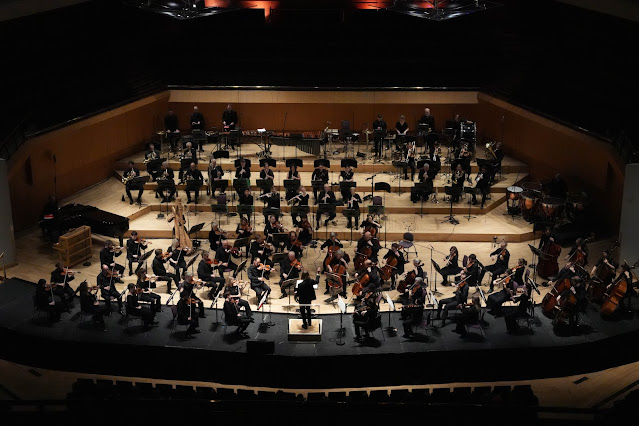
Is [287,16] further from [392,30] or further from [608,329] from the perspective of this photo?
[608,329]

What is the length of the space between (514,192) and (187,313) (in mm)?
7806

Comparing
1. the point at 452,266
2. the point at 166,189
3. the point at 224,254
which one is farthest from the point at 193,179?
the point at 452,266

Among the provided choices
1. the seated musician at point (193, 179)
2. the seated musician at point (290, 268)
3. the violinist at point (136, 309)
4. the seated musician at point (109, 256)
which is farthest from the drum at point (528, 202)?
the seated musician at point (109, 256)

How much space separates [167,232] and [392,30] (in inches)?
354

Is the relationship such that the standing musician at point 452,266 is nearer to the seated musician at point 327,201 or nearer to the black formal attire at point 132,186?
the seated musician at point 327,201

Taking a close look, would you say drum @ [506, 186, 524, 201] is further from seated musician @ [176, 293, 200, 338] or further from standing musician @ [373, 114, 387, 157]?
seated musician @ [176, 293, 200, 338]

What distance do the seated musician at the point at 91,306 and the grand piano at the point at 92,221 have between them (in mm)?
2595

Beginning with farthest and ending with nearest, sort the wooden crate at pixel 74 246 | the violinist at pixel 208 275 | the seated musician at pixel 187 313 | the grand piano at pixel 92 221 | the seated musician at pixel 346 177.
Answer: the seated musician at pixel 346 177 → the grand piano at pixel 92 221 → the wooden crate at pixel 74 246 → the violinist at pixel 208 275 → the seated musician at pixel 187 313

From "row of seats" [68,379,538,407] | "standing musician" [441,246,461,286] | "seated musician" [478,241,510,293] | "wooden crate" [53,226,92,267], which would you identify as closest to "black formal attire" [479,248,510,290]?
"seated musician" [478,241,510,293]

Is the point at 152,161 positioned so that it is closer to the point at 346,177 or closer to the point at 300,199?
the point at 300,199

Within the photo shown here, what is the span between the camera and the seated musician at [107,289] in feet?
45.0

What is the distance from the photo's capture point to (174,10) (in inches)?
637

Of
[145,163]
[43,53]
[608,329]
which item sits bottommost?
[608,329]

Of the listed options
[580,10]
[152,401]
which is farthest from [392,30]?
[152,401]
